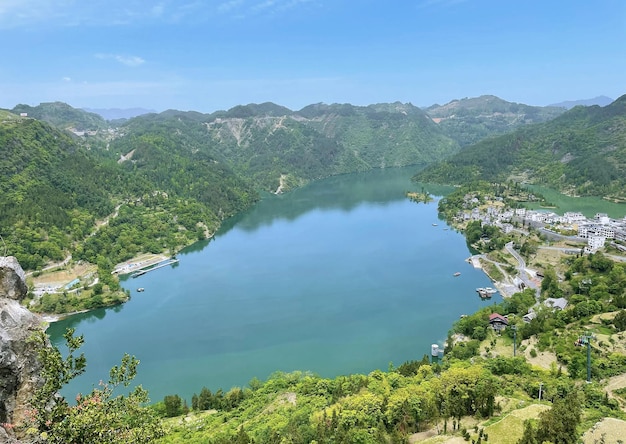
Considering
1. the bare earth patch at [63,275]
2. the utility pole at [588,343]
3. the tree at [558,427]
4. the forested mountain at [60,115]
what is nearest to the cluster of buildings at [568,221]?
the utility pole at [588,343]

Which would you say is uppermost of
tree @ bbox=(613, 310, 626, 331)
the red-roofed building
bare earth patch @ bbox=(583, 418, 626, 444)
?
bare earth patch @ bbox=(583, 418, 626, 444)

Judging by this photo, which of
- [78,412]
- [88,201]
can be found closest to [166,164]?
[88,201]

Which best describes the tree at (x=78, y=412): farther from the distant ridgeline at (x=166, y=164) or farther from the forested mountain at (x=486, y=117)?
the forested mountain at (x=486, y=117)

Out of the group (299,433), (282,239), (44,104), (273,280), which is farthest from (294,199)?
(44,104)

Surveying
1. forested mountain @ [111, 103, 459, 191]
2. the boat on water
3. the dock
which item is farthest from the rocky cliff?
forested mountain @ [111, 103, 459, 191]

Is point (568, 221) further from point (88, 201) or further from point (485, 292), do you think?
point (88, 201)

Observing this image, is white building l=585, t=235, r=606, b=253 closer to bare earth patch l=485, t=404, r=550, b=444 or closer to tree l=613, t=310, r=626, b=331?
tree l=613, t=310, r=626, b=331
